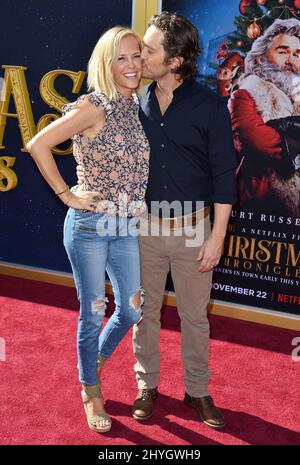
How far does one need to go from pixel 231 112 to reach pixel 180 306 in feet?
5.15

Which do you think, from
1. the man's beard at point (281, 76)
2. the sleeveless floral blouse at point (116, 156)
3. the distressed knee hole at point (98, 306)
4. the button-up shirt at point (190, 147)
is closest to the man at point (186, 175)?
the button-up shirt at point (190, 147)

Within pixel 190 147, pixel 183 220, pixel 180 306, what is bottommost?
pixel 180 306

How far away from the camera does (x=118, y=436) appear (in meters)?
2.60

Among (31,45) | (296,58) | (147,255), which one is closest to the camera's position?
(147,255)

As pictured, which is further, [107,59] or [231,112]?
[231,112]

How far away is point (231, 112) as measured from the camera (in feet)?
12.2

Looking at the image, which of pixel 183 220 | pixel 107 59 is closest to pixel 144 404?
pixel 183 220

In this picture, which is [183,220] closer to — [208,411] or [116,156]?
[116,156]

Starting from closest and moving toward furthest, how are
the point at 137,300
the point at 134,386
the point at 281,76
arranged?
the point at 137,300 → the point at 134,386 → the point at 281,76

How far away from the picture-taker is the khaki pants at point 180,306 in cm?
264

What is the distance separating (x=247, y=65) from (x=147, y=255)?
5.33ft

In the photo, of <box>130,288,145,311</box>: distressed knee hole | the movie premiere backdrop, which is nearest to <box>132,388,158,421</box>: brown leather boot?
<box>130,288,145,311</box>: distressed knee hole
